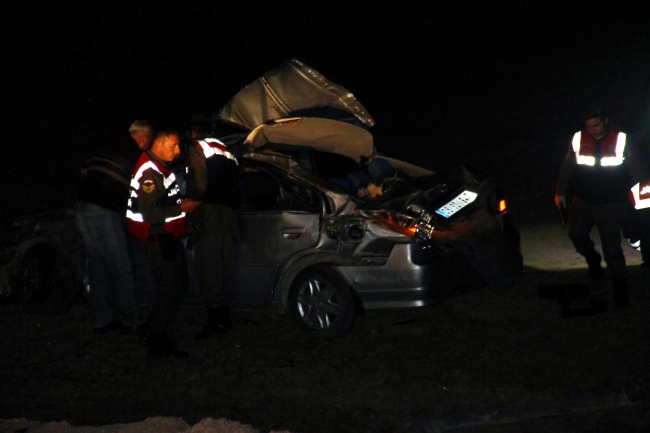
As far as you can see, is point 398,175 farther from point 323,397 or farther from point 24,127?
point 24,127

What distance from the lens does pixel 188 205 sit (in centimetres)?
675

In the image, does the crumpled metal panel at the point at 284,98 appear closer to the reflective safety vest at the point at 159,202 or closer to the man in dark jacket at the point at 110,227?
the man in dark jacket at the point at 110,227

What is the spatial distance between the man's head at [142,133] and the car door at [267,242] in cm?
98

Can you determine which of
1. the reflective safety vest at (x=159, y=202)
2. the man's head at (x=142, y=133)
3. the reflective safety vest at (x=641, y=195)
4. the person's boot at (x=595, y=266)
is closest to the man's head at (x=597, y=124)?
the reflective safety vest at (x=641, y=195)

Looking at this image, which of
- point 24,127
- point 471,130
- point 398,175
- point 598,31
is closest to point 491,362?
point 398,175

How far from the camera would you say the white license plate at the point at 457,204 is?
6941 mm

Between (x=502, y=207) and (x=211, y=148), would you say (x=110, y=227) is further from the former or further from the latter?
(x=502, y=207)

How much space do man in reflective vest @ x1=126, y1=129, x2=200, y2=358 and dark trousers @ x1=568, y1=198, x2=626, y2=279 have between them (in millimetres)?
3534

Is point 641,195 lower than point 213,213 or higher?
lower

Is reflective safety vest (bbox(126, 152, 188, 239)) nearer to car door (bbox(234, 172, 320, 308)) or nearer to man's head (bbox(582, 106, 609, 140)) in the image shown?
car door (bbox(234, 172, 320, 308))

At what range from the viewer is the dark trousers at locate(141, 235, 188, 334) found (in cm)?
656

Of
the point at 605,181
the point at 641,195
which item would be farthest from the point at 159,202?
the point at 641,195

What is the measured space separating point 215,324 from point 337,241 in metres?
1.25

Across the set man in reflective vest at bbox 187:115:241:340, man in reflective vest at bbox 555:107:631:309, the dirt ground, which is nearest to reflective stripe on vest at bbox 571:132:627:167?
man in reflective vest at bbox 555:107:631:309
